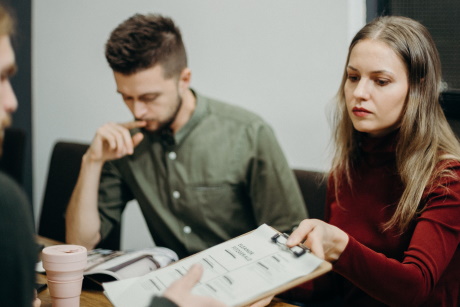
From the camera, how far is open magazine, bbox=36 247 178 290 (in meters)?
1.27

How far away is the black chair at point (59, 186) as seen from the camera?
2135 millimetres

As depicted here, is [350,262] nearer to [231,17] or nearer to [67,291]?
[67,291]

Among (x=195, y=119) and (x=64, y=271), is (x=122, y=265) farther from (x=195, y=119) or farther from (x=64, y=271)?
(x=195, y=119)

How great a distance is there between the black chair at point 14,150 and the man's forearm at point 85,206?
69 cm

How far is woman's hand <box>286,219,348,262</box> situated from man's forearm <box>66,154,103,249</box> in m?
0.81

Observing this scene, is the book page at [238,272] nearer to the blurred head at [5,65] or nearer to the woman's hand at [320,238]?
the woman's hand at [320,238]

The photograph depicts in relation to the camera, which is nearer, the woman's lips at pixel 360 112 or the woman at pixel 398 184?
the woman at pixel 398 184

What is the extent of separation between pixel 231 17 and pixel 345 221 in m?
1.32

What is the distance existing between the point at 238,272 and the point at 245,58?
5.12 feet

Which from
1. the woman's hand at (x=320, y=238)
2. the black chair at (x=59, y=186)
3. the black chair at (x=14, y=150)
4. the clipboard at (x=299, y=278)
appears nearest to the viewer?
the clipboard at (x=299, y=278)

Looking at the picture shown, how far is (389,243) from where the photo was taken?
1.30 m

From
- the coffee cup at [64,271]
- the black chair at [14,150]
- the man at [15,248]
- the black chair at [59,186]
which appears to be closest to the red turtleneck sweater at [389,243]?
the coffee cup at [64,271]

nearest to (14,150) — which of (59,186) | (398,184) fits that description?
(59,186)

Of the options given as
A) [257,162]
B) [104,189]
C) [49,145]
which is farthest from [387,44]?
[49,145]
